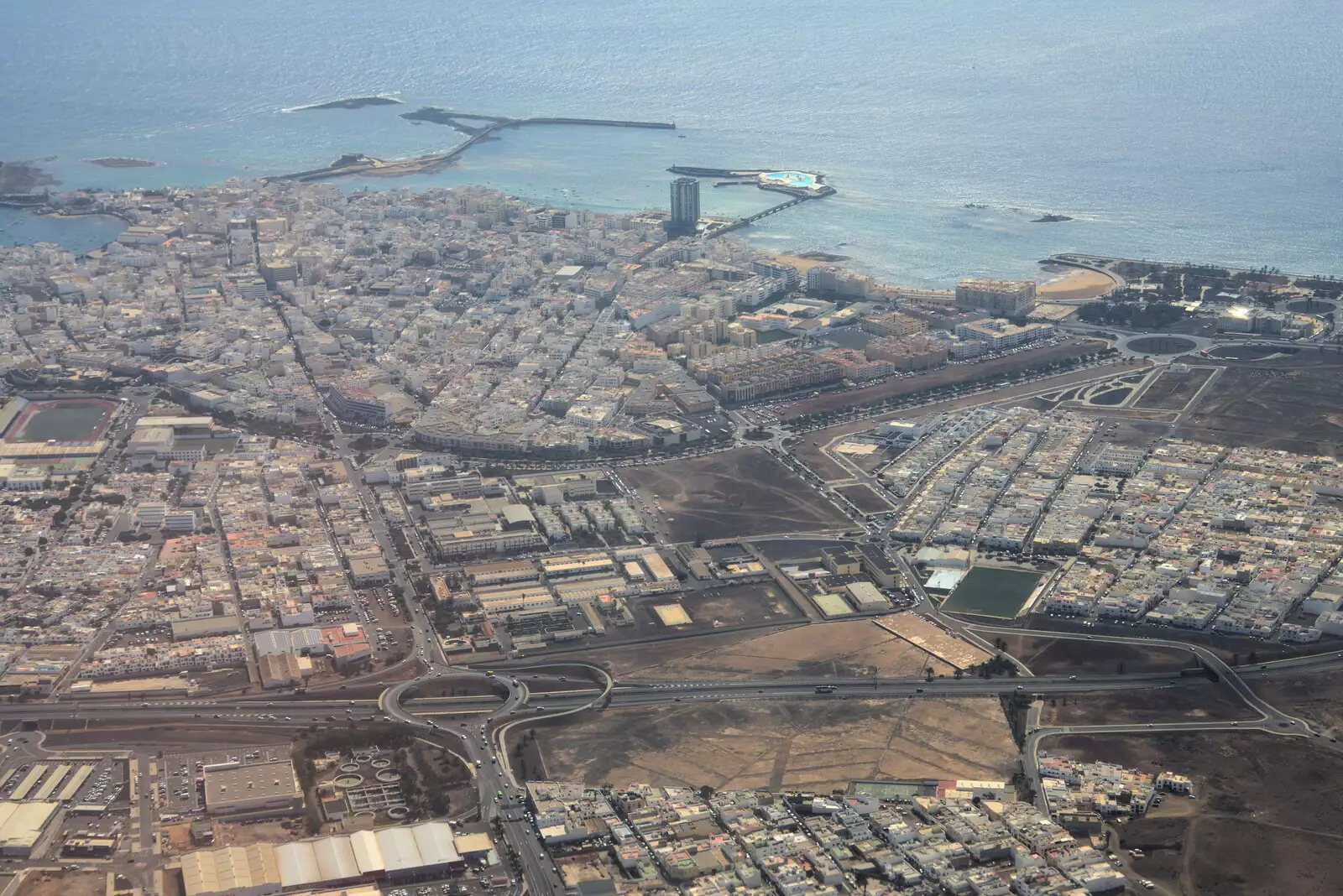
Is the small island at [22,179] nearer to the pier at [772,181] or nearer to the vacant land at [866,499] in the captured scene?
the pier at [772,181]

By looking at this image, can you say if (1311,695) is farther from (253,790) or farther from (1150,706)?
(253,790)

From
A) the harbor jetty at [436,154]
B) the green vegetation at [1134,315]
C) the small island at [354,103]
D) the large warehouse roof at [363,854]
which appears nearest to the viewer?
the large warehouse roof at [363,854]

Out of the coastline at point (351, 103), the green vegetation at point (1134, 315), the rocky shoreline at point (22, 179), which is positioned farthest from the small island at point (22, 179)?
the green vegetation at point (1134, 315)

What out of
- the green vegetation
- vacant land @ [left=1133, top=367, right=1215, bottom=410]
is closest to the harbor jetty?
the green vegetation

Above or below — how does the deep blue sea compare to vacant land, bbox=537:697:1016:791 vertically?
above

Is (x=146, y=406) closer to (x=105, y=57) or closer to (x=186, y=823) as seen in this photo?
(x=186, y=823)

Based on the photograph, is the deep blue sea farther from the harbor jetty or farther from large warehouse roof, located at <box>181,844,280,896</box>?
large warehouse roof, located at <box>181,844,280,896</box>
